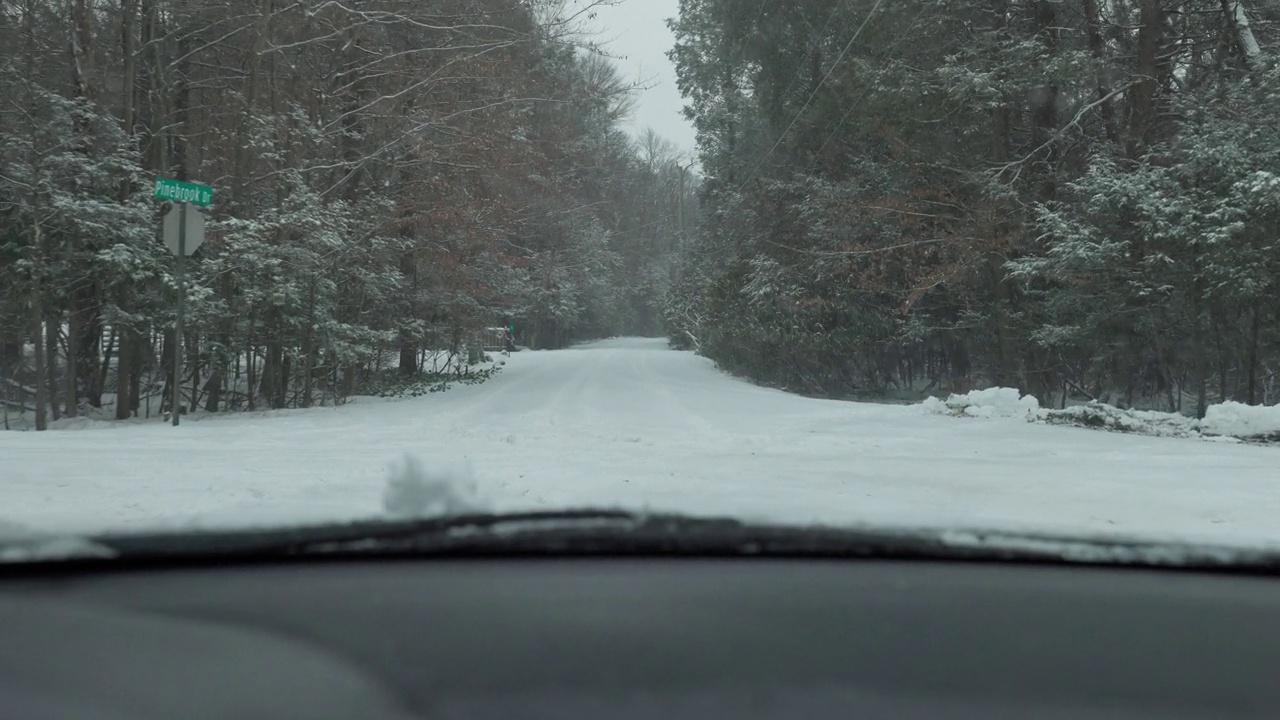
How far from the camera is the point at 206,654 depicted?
5.22ft

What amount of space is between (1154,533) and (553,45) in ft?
59.0

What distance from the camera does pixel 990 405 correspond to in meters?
12.3

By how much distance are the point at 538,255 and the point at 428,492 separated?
2280 cm

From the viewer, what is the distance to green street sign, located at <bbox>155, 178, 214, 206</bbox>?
1007 centimetres

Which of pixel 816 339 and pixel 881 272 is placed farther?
pixel 816 339

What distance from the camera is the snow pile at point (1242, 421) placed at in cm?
923

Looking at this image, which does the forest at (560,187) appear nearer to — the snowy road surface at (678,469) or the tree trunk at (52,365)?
the tree trunk at (52,365)

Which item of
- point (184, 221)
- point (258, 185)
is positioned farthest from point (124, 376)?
point (184, 221)

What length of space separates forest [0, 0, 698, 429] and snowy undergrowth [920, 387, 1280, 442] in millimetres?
9107

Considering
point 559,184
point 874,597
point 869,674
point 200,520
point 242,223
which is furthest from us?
point 559,184

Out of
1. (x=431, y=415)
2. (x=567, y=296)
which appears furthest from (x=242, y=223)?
(x=567, y=296)

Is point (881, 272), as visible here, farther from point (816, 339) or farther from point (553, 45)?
point (553, 45)

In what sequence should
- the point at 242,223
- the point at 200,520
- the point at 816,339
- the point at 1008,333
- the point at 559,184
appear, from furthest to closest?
1. the point at 559,184
2. the point at 816,339
3. the point at 1008,333
4. the point at 242,223
5. the point at 200,520

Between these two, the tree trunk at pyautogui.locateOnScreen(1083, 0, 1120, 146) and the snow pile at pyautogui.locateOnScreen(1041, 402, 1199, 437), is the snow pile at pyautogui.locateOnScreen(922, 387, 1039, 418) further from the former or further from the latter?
the tree trunk at pyautogui.locateOnScreen(1083, 0, 1120, 146)
